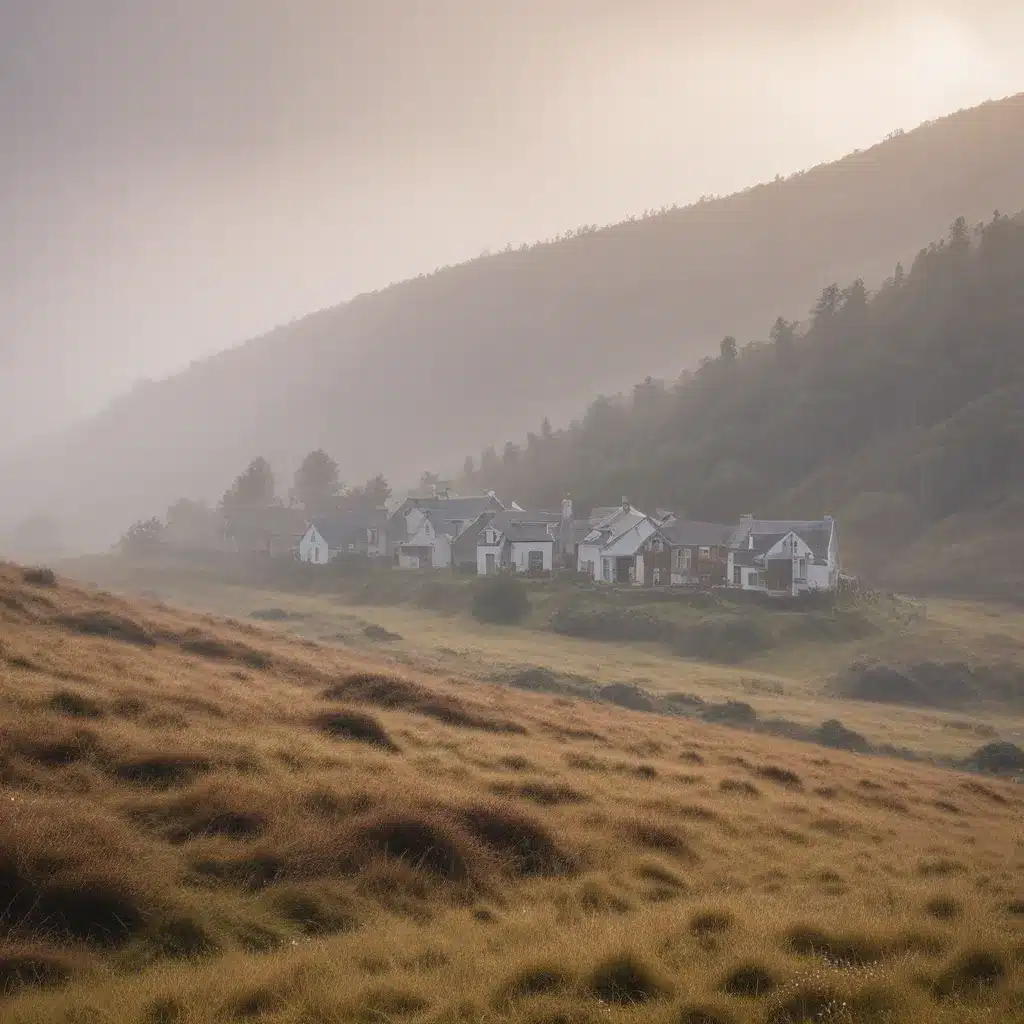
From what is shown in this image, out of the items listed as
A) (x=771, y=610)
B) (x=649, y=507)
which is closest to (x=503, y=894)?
(x=771, y=610)

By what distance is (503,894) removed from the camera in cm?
1216

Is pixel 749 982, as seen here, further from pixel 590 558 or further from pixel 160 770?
pixel 590 558

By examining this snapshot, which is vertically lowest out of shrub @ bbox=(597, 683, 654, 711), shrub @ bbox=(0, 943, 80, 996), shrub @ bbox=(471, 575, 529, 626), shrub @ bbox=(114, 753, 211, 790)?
shrub @ bbox=(597, 683, 654, 711)

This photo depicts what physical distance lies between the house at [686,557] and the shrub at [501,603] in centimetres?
1398

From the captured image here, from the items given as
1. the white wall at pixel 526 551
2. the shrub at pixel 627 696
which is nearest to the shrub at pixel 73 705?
the shrub at pixel 627 696

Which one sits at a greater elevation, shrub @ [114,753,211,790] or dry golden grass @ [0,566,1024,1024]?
shrub @ [114,753,211,790]

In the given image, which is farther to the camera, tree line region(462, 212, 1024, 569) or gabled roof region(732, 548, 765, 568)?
tree line region(462, 212, 1024, 569)

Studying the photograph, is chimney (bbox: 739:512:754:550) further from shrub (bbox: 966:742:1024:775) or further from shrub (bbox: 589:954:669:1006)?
shrub (bbox: 589:954:669:1006)

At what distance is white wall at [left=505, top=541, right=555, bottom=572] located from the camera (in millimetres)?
92250

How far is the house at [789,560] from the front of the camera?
252 feet

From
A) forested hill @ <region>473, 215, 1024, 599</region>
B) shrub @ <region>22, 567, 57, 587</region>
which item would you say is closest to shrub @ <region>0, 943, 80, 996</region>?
shrub @ <region>22, 567, 57, 587</region>

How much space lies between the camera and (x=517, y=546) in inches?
3654

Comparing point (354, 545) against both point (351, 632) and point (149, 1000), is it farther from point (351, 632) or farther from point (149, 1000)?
point (149, 1000)

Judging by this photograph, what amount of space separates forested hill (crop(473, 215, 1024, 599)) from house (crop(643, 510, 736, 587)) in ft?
62.4
